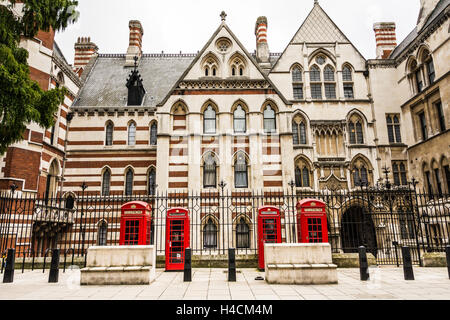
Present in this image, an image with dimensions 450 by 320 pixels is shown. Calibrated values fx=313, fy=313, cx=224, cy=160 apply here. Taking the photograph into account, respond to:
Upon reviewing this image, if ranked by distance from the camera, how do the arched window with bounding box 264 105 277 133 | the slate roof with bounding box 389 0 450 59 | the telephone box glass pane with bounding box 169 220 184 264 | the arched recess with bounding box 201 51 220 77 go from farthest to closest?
1. the slate roof with bounding box 389 0 450 59
2. the arched recess with bounding box 201 51 220 77
3. the arched window with bounding box 264 105 277 133
4. the telephone box glass pane with bounding box 169 220 184 264

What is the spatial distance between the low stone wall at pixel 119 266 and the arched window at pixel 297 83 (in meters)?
19.8

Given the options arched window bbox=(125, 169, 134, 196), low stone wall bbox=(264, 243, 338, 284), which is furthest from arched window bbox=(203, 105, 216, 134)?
low stone wall bbox=(264, 243, 338, 284)

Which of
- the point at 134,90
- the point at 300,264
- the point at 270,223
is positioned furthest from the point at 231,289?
the point at 134,90

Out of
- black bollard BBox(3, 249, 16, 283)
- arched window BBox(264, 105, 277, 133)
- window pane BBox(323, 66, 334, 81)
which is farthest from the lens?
window pane BBox(323, 66, 334, 81)

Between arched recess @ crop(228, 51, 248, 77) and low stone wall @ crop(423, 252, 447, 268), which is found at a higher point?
arched recess @ crop(228, 51, 248, 77)

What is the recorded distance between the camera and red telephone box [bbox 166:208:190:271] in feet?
41.3

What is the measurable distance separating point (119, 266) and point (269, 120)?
48.8 ft

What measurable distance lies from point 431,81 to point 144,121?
21.7 metres

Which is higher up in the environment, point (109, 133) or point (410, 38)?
point (410, 38)

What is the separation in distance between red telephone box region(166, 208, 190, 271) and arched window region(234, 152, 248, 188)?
26.9 ft

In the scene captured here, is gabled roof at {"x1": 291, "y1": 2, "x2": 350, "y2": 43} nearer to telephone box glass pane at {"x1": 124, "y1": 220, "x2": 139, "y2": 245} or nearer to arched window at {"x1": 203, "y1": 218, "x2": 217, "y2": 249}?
arched window at {"x1": 203, "y1": 218, "x2": 217, "y2": 249}

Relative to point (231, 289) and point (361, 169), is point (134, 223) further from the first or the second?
point (361, 169)

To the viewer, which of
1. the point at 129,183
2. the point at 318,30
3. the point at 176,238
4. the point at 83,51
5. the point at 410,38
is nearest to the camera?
the point at 176,238

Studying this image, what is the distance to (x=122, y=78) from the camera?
93.0ft
